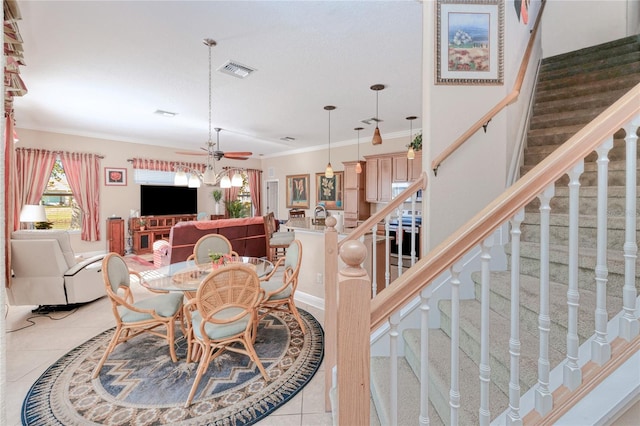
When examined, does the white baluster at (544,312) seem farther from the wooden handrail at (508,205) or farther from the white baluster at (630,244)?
the white baluster at (630,244)

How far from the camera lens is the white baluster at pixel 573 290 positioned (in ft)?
3.04

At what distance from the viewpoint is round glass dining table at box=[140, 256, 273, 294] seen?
2.43 m

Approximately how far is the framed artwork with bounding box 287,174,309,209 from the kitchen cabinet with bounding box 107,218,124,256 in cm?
430

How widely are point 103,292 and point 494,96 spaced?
490 cm

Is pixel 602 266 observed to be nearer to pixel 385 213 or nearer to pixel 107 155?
pixel 385 213

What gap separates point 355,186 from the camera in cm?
675

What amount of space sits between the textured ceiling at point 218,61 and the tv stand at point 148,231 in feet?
7.47

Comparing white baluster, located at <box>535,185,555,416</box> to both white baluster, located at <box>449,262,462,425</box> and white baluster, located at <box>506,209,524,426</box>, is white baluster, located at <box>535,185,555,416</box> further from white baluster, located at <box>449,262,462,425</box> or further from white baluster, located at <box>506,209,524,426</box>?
white baluster, located at <box>449,262,462,425</box>

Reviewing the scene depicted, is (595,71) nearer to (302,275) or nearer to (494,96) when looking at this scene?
(494,96)

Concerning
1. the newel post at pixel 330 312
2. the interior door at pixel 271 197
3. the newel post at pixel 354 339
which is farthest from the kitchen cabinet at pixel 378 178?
the newel post at pixel 354 339

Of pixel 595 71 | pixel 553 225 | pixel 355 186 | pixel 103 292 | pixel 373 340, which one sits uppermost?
pixel 595 71

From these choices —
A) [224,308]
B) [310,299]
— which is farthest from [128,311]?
[310,299]

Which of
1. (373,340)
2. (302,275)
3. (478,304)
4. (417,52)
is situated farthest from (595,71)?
(302,275)

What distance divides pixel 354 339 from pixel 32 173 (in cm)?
758
